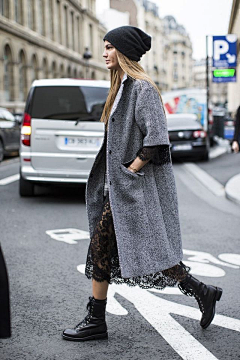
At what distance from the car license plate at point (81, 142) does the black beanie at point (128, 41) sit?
18.3ft

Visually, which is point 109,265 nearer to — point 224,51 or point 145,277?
point 145,277

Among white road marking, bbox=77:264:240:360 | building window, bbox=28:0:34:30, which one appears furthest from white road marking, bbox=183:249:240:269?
building window, bbox=28:0:34:30

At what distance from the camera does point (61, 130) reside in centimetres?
892

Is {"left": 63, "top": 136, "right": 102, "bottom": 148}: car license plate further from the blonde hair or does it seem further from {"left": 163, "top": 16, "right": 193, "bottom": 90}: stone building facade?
{"left": 163, "top": 16, "right": 193, "bottom": 90}: stone building facade

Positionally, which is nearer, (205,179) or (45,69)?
(205,179)

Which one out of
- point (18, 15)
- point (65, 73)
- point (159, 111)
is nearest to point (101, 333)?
point (159, 111)

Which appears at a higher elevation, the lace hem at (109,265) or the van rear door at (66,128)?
the van rear door at (66,128)

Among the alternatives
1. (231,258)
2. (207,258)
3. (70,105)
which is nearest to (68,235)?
(207,258)

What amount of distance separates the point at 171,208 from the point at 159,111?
1.85ft

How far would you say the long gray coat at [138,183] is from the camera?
3.34 metres

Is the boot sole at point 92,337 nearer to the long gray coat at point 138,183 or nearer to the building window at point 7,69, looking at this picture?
the long gray coat at point 138,183

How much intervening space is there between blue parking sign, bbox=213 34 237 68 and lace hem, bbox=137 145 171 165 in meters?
18.5

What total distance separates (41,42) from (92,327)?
145ft

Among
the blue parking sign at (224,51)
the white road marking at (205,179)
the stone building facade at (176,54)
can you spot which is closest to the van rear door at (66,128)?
the white road marking at (205,179)
